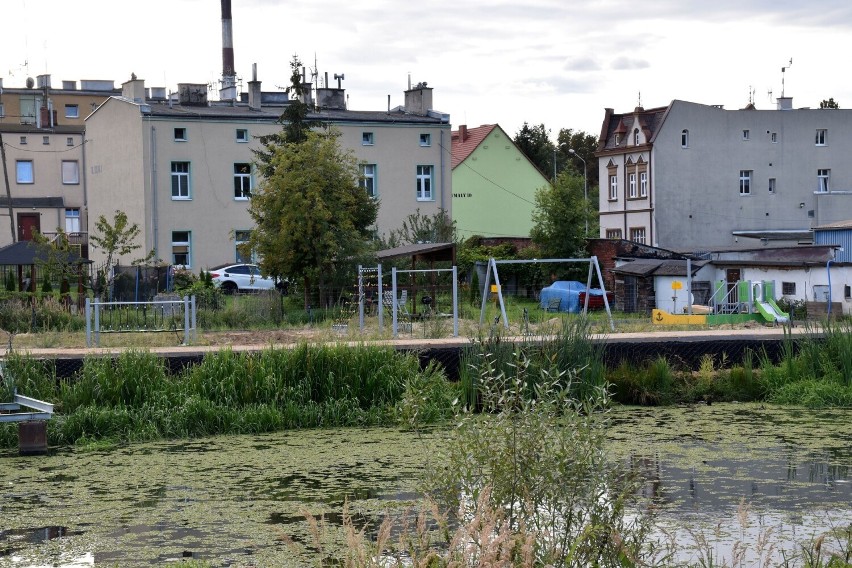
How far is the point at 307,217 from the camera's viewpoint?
101 feet

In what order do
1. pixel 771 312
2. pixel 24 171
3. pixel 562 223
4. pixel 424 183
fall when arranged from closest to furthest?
pixel 771 312 < pixel 562 223 < pixel 424 183 < pixel 24 171

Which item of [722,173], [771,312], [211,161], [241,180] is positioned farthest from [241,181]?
[771,312]

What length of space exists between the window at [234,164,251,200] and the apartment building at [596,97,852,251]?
1882 centimetres

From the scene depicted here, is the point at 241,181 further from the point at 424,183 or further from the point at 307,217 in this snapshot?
the point at 307,217

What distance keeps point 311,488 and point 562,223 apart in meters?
33.8

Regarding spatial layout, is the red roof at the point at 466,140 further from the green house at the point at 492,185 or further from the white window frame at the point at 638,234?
the white window frame at the point at 638,234

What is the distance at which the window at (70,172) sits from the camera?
61969 millimetres

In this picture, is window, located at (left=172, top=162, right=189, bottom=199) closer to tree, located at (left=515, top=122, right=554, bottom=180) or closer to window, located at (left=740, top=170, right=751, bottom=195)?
window, located at (left=740, top=170, right=751, bottom=195)

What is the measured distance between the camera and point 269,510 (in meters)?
10.8

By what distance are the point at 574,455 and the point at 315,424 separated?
897cm

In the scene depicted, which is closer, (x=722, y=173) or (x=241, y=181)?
(x=241, y=181)

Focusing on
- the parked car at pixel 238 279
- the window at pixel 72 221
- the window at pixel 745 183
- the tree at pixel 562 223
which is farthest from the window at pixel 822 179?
the window at pixel 72 221

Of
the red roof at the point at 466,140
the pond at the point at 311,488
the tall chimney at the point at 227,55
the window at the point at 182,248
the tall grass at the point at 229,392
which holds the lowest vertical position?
the pond at the point at 311,488

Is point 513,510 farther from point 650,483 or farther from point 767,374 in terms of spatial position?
point 767,374
